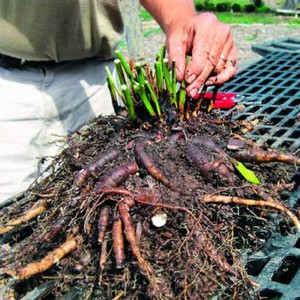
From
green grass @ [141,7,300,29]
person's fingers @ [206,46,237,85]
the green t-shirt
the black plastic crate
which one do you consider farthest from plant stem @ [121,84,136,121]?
green grass @ [141,7,300,29]

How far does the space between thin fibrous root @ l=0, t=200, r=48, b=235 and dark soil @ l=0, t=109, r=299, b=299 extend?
0.03m

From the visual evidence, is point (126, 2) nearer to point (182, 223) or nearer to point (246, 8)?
point (182, 223)

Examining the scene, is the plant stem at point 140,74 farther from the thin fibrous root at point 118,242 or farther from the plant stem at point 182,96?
the thin fibrous root at point 118,242

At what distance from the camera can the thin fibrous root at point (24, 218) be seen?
4.61ft

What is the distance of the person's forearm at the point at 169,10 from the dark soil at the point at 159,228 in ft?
1.29

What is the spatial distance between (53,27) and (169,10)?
0.45 metres

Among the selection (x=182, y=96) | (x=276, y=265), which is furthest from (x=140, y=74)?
(x=276, y=265)

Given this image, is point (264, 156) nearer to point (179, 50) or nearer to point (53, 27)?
point (179, 50)

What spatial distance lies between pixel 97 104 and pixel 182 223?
101 centimetres

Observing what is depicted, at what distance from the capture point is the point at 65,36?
178cm

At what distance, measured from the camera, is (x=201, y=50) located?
4.62 feet

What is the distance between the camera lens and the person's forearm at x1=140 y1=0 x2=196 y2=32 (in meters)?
1.58

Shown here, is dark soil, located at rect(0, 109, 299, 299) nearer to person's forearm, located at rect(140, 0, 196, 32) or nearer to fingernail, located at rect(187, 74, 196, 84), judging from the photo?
fingernail, located at rect(187, 74, 196, 84)

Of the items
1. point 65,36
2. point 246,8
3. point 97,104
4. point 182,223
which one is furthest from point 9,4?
point 246,8
